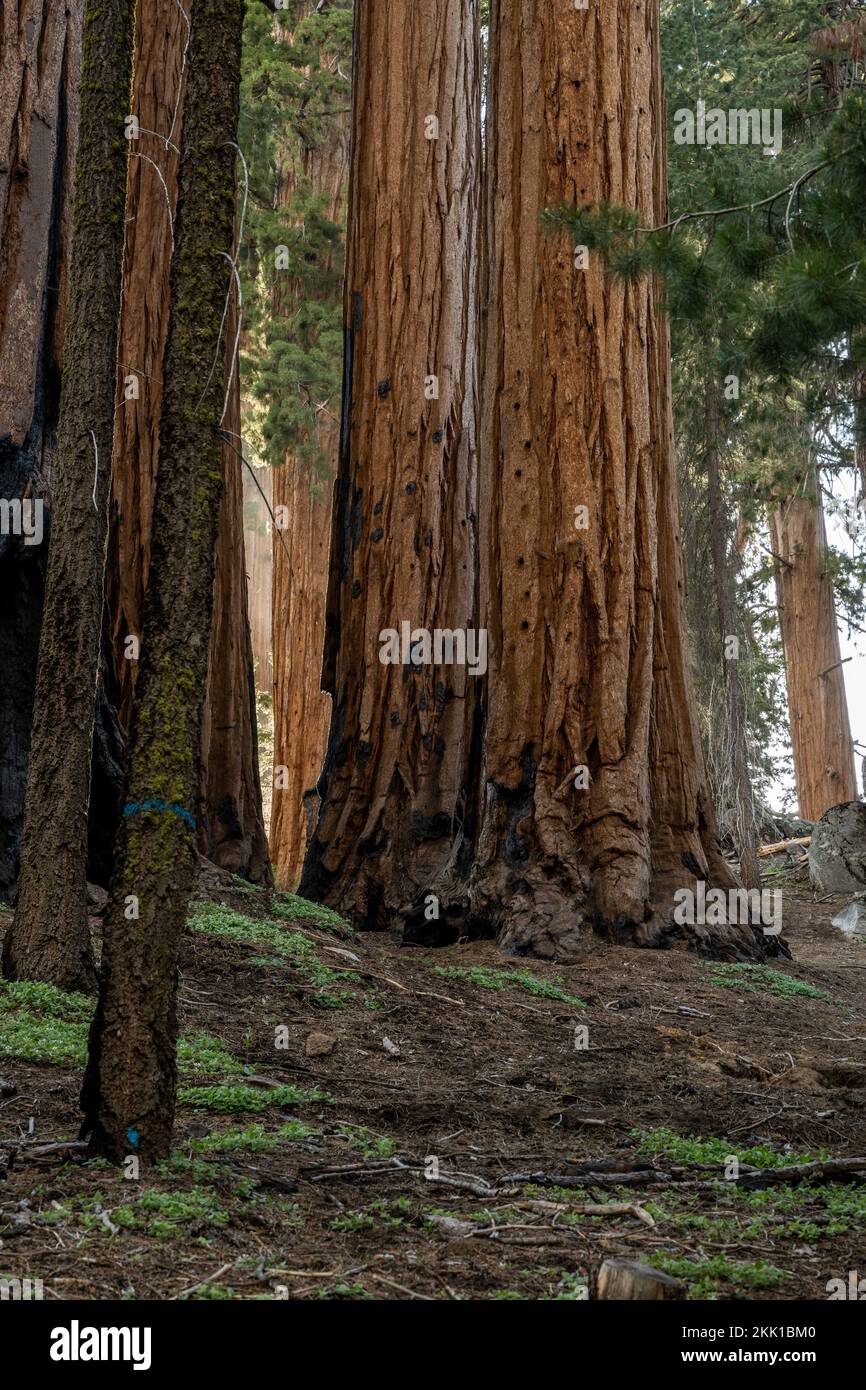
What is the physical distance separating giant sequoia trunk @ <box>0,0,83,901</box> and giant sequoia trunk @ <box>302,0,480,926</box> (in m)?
2.89

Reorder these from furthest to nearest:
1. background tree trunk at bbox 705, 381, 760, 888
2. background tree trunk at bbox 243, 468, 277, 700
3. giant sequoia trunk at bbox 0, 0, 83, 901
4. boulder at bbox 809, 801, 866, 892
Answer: background tree trunk at bbox 243, 468, 277, 700 → boulder at bbox 809, 801, 866, 892 → background tree trunk at bbox 705, 381, 760, 888 → giant sequoia trunk at bbox 0, 0, 83, 901

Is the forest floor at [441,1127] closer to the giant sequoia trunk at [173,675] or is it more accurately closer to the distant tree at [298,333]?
the giant sequoia trunk at [173,675]

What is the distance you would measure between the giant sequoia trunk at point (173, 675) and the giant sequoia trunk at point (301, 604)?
422 inches

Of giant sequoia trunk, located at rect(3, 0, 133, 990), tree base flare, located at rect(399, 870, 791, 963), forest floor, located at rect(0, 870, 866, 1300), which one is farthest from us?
tree base flare, located at rect(399, 870, 791, 963)

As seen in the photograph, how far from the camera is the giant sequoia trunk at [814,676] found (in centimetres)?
1944

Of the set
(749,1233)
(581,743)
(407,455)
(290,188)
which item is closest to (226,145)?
(749,1233)

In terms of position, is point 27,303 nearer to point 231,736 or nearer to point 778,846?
point 231,736

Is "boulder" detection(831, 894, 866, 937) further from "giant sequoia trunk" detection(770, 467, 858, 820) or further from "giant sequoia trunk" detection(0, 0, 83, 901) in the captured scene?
"giant sequoia trunk" detection(0, 0, 83, 901)

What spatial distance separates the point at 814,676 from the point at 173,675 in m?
17.5

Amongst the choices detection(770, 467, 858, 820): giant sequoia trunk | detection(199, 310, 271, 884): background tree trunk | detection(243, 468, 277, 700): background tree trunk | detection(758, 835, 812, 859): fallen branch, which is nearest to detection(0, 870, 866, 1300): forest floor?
detection(199, 310, 271, 884): background tree trunk

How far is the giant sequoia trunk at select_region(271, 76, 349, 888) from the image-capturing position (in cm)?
1473

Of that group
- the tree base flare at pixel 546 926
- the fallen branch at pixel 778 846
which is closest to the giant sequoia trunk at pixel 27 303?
the tree base flare at pixel 546 926

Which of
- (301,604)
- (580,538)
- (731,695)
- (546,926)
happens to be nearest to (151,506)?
(580,538)
